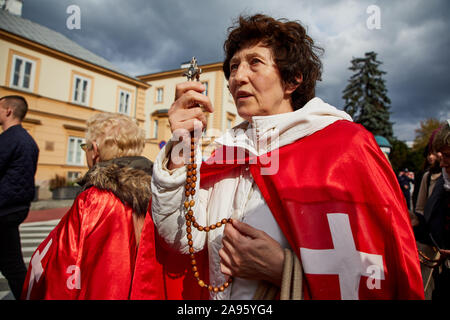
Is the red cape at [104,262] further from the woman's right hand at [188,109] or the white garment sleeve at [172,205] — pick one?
the woman's right hand at [188,109]

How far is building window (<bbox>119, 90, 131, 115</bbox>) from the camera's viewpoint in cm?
1888

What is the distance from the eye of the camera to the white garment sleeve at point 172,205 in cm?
120

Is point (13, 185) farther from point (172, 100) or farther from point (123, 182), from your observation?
point (172, 100)

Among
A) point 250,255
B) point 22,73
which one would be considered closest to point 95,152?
point 250,255

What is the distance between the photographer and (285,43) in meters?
1.59

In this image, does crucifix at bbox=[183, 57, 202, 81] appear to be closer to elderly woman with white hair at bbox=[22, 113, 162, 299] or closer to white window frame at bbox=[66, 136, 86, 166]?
elderly woman with white hair at bbox=[22, 113, 162, 299]

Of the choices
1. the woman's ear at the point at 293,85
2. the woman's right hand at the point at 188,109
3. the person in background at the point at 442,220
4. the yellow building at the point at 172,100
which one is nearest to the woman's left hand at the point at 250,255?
the woman's right hand at the point at 188,109

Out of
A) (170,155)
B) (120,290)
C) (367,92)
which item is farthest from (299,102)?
(367,92)

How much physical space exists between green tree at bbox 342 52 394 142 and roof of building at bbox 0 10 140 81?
840 inches

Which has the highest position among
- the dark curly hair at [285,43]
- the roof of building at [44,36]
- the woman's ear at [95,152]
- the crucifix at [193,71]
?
the roof of building at [44,36]

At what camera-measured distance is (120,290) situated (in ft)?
5.64

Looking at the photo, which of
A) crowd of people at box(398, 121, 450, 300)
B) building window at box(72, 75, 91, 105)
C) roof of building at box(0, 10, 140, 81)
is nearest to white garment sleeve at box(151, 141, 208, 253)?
crowd of people at box(398, 121, 450, 300)

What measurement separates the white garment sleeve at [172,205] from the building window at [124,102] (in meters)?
19.1

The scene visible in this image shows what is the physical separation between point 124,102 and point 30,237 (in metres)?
13.8
